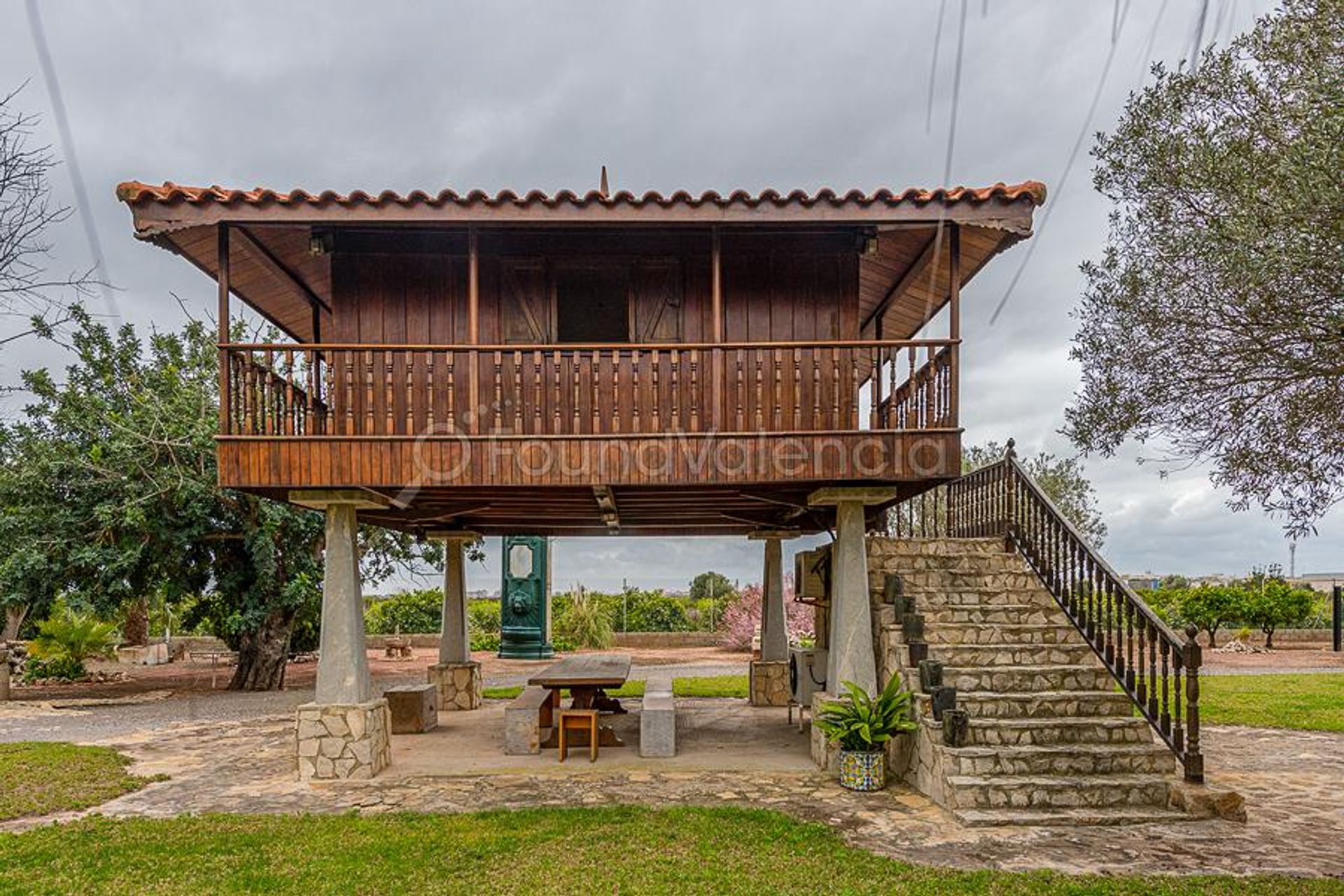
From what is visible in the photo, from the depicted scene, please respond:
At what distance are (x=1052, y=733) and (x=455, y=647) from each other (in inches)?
321

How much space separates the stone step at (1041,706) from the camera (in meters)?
7.30

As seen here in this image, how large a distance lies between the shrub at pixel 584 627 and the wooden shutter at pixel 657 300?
1546 centimetres

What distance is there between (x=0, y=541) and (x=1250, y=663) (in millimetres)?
23844

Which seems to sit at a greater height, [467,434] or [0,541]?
[467,434]

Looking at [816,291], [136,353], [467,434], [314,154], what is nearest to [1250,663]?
[816,291]

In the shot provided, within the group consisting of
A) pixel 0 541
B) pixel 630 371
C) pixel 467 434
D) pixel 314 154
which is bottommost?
pixel 0 541

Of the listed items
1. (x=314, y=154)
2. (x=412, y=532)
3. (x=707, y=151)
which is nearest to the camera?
(x=707, y=151)

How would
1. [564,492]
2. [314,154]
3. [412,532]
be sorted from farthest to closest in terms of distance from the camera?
[412,532] → [314,154] → [564,492]

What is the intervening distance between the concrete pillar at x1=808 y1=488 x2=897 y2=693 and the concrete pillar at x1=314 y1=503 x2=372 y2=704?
4273mm

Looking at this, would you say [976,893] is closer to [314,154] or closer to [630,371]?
[630,371]

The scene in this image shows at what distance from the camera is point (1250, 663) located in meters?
19.2

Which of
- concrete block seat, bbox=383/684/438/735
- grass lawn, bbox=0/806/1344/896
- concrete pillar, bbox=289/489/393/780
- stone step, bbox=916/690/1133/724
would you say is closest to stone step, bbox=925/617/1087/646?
stone step, bbox=916/690/1133/724

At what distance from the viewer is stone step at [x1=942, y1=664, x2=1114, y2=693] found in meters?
7.57

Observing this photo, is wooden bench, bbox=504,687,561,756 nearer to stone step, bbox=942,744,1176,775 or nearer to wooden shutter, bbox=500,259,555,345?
wooden shutter, bbox=500,259,555,345
